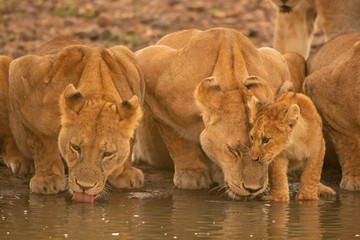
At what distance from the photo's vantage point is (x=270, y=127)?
25.6 ft

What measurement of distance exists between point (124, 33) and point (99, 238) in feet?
24.6

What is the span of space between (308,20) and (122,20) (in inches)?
147

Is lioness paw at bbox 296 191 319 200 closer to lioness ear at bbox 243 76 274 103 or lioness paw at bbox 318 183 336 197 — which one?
lioness paw at bbox 318 183 336 197

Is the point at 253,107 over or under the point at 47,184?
over

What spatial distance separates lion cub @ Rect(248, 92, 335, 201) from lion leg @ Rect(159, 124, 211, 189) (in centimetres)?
74

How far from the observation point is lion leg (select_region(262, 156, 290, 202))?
26.6 feet

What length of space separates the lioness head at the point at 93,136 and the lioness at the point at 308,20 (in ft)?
10.7

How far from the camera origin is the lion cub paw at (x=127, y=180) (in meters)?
8.62

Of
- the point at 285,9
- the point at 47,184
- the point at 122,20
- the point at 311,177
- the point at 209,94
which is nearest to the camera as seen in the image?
the point at 209,94

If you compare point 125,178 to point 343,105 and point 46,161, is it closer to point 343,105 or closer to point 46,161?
point 46,161

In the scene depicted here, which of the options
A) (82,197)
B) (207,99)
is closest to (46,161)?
(82,197)

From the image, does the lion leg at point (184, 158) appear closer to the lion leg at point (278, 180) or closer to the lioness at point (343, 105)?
the lion leg at point (278, 180)

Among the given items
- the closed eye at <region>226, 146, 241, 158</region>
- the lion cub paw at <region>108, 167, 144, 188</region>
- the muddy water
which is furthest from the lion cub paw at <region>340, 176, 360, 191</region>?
the lion cub paw at <region>108, 167, 144, 188</region>

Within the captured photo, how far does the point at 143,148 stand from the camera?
9570 mm
